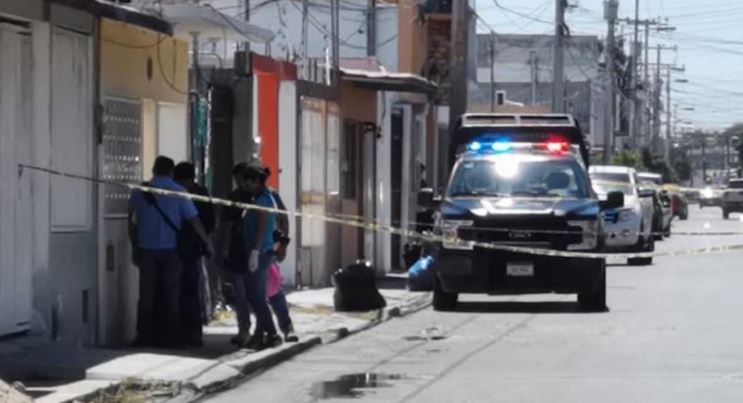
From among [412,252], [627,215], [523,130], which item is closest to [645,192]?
[627,215]

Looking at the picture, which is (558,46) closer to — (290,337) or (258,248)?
(290,337)

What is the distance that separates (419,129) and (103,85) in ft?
70.1

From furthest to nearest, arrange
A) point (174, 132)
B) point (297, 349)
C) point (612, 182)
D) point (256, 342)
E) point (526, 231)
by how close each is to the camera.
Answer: point (612, 182), point (526, 231), point (174, 132), point (297, 349), point (256, 342)

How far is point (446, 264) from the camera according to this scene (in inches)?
890

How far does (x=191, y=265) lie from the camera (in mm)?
17750

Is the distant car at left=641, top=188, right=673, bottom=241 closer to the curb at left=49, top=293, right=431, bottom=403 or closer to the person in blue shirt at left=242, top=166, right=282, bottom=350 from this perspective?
the curb at left=49, top=293, right=431, bottom=403

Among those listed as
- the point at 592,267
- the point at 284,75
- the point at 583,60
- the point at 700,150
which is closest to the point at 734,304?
the point at 592,267

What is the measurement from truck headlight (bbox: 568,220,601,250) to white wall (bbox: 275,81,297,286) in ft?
19.1

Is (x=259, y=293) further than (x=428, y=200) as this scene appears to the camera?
No

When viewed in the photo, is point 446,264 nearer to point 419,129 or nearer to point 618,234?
point 618,234

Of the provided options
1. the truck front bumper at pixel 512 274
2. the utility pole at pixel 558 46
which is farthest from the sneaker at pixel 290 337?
the utility pole at pixel 558 46

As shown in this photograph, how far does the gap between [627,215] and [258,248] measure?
71.8ft

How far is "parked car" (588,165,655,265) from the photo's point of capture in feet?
122

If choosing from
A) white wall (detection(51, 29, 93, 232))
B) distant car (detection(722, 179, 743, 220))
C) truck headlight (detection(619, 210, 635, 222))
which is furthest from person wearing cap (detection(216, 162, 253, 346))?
distant car (detection(722, 179, 743, 220))
